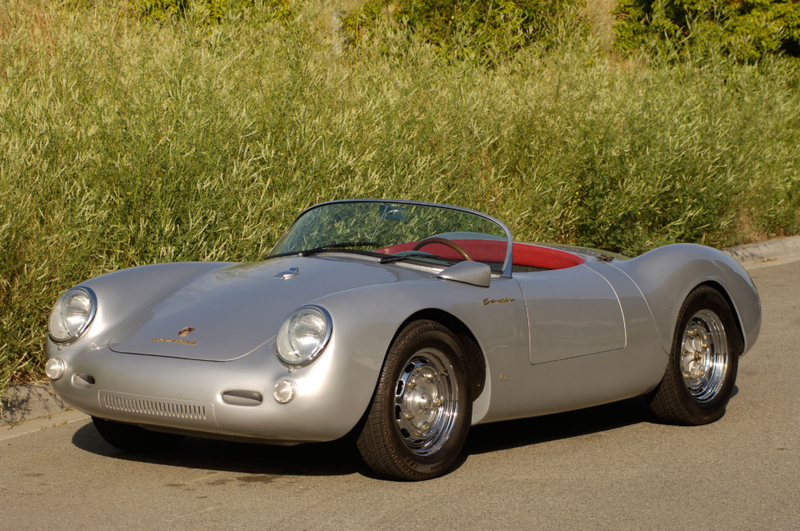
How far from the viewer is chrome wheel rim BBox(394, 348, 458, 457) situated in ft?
14.0

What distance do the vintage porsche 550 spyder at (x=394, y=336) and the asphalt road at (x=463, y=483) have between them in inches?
8.5

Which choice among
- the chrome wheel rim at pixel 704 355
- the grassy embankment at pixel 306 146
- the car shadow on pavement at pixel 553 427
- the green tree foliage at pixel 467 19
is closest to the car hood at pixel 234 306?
the car shadow on pavement at pixel 553 427

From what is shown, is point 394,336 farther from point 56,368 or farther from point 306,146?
point 306,146

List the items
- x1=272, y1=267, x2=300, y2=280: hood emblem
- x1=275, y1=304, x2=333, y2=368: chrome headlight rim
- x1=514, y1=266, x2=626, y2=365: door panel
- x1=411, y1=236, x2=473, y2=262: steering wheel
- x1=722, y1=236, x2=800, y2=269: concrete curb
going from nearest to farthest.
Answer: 1. x1=275, y1=304, x2=333, y2=368: chrome headlight rim
2. x1=272, y1=267, x2=300, y2=280: hood emblem
3. x1=514, y1=266, x2=626, y2=365: door panel
4. x1=411, y1=236, x2=473, y2=262: steering wheel
5. x1=722, y1=236, x2=800, y2=269: concrete curb

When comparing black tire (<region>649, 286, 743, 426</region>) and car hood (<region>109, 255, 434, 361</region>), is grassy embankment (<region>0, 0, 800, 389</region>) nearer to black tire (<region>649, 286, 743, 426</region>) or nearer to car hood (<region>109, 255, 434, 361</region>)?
car hood (<region>109, 255, 434, 361</region>)

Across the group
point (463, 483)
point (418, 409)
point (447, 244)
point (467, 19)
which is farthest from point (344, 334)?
point (467, 19)

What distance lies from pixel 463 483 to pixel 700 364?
6.97ft

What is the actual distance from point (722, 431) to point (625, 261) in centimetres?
115

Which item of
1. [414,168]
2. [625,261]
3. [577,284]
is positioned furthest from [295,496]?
[414,168]

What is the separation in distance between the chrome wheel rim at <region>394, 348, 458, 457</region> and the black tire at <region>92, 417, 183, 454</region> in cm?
139

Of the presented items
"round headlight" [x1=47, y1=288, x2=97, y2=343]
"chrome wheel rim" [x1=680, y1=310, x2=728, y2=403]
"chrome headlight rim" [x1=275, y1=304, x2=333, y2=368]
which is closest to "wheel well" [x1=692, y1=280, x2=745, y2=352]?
"chrome wheel rim" [x1=680, y1=310, x2=728, y2=403]

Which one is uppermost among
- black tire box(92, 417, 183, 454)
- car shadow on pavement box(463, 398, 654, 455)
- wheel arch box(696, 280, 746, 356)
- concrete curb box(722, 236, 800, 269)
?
wheel arch box(696, 280, 746, 356)

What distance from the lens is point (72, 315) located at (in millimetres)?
4551

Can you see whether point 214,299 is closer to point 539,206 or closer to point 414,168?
point 414,168
